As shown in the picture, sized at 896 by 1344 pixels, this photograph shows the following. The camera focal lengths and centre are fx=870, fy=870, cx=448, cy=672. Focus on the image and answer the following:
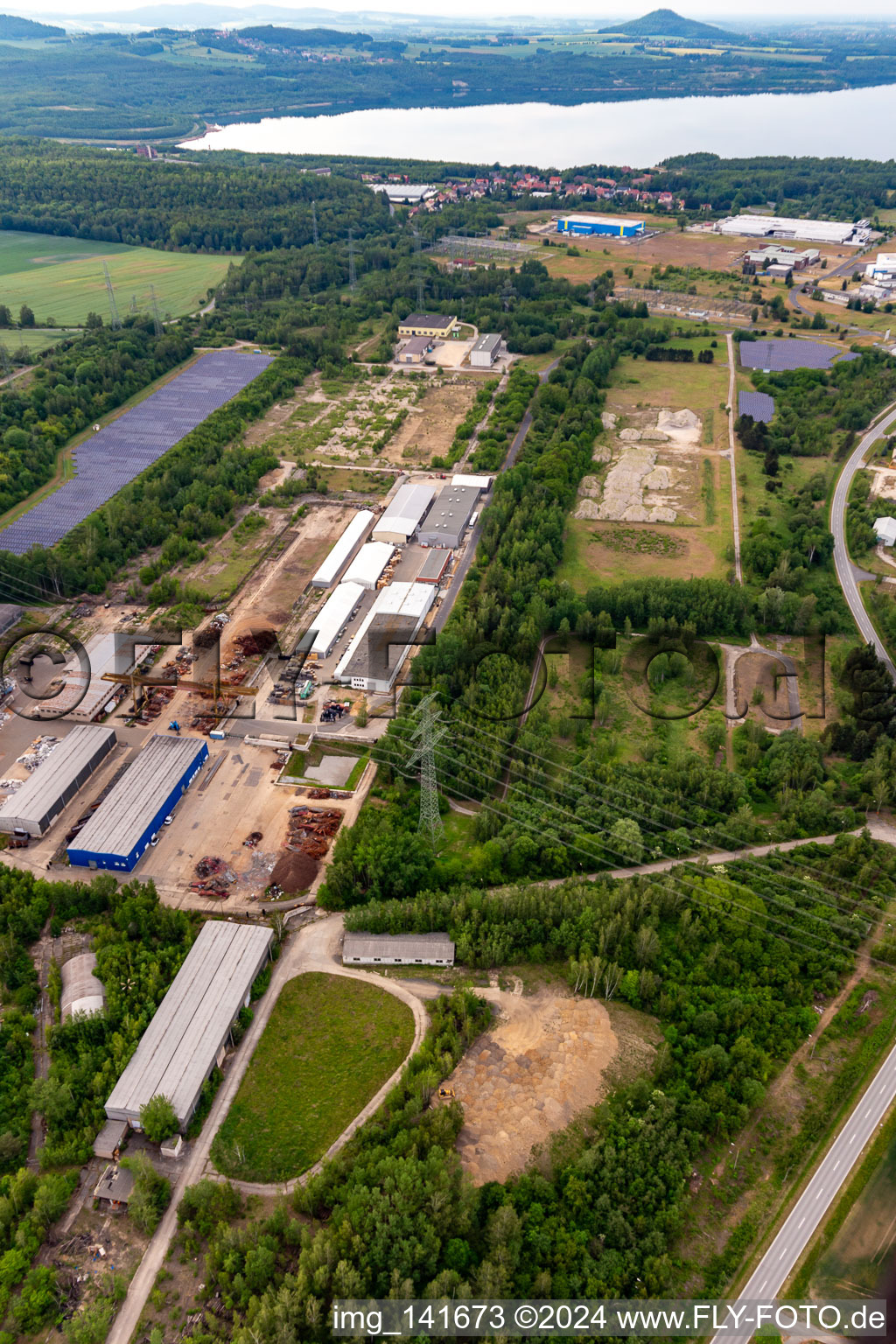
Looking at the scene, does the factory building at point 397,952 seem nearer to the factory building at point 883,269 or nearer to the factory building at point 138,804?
the factory building at point 138,804

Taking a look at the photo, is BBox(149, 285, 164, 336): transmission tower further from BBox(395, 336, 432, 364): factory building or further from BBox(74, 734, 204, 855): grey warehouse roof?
BBox(74, 734, 204, 855): grey warehouse roof

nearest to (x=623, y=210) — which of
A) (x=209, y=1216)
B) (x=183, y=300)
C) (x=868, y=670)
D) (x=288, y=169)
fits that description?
(x=288, y=169)


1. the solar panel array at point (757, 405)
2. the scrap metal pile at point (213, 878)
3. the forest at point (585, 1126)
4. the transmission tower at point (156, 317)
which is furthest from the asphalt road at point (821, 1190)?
the transmission tower at point (156, 317)

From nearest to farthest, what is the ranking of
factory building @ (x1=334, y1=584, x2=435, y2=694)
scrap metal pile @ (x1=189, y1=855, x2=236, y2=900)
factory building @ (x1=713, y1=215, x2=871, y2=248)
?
scrap metal pile @ (x1=189, y1=855, x2=236, y2=900) → factory building @ (x1=334, y1=584, x2=435, y2=694) → factory building @ (x1=713, y1=215, x2=871, y2=248)

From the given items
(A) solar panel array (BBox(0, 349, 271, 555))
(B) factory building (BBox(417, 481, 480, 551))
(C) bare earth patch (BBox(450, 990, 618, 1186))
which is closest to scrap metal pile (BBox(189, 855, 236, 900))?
(C) bare earth patch (BBox(450, 990, 618, 1186))

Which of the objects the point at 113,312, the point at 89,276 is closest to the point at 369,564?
the point at 113,312
